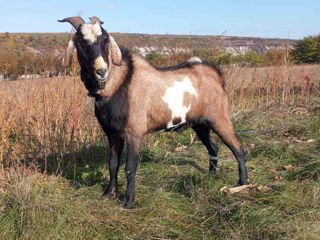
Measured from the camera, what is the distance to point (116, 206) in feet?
11.7

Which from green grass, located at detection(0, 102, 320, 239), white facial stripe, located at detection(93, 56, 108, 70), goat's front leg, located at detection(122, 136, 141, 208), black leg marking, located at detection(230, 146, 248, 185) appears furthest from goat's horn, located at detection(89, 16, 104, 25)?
black leg marking, located at detection(230, 146, 248, 185)

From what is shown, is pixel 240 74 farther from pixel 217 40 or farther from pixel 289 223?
pixel 289 223

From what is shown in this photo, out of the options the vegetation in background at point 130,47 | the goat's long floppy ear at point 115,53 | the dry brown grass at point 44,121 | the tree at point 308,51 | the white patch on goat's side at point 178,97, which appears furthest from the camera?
the tree at point 308,51

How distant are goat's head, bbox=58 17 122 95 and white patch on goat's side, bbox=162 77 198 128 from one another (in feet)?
2.44

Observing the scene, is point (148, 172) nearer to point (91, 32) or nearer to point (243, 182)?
point (243, 182)

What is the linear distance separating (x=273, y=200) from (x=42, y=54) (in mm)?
4176

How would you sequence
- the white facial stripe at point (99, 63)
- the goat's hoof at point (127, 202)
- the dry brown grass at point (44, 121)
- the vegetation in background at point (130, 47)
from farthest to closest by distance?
1. the vegetation in background at point (130, 47)
2. the dry brown grass at point (44, 121)
3. the goat's hoof at point (127, 202)
4. the white facial stripe at point (99, 63)

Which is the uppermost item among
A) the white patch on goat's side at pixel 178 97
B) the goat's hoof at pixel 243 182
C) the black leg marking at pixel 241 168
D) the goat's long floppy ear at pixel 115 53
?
the goat's long floppy ear at pixel 115 53

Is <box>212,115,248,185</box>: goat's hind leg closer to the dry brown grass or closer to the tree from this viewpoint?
the dry brown grass

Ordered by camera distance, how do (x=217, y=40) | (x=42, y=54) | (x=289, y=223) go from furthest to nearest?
1. (x=217, y=40)
2. (x=42, y=54)
3. (x=289, y=223)

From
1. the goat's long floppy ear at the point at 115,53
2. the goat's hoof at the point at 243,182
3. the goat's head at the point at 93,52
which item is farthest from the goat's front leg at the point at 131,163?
the goat's hoof at the point at 243,182

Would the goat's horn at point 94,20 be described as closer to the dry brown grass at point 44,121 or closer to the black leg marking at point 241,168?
the dry brown grass at point 44,121

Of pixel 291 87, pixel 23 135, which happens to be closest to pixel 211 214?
pixel 23 135

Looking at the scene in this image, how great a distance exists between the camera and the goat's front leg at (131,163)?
11.7 feet
